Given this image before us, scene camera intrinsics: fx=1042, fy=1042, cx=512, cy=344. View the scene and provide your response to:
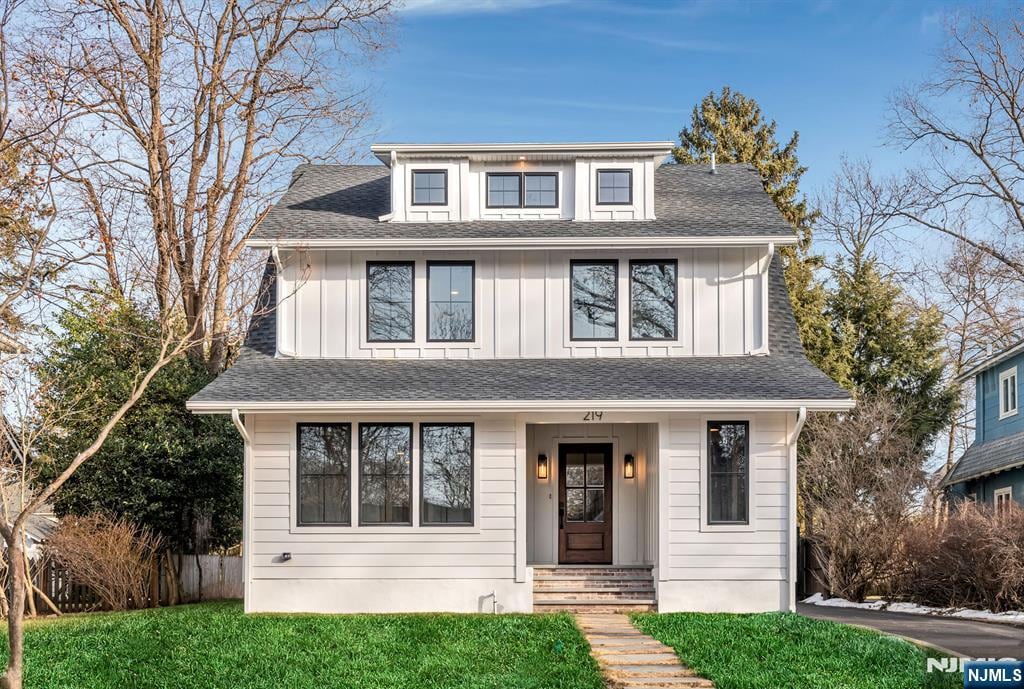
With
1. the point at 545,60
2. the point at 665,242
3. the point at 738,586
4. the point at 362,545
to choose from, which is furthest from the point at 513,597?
the point at 545,60

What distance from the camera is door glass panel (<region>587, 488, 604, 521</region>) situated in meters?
17.2

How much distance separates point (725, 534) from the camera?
1516 centimetres

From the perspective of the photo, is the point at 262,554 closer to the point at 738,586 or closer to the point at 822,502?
the point at 738,586

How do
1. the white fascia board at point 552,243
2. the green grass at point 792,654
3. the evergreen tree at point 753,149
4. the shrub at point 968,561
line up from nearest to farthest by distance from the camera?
the green grass at point 792,654 < the white fascia board at point 552,243 < the shrub at point 968,561 < the evergreen tree at point 753,149

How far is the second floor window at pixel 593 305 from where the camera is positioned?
54.8ft

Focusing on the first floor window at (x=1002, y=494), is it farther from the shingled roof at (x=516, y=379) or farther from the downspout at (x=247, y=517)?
the downspout at (x=247, y=517)

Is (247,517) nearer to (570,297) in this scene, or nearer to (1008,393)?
(570,297)

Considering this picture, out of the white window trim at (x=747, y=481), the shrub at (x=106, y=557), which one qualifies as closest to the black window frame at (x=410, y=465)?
the white window trim at (x=747, y=481)

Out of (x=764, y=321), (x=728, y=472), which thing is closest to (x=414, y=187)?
(x=764, y=321)

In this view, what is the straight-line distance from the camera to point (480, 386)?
50.2ft

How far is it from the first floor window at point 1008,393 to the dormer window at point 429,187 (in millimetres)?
14954

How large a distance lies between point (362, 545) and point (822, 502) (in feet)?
47.2

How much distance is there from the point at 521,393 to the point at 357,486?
9.23 ft
